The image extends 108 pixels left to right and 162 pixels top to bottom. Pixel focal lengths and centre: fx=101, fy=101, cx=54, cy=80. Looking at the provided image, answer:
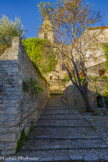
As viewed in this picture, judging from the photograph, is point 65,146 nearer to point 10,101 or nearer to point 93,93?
point 10,101

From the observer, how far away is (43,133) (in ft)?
15.4

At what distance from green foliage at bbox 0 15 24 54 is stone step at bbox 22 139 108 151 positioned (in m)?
7.83

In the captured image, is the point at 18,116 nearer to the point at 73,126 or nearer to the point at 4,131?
the point at 4,131

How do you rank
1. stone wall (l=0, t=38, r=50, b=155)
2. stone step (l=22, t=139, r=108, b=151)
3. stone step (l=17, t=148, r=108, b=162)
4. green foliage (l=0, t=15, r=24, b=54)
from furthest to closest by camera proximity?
green foliage (l=0, t=15, r=24, b=54)
stone step (l=22, t=139, r=108, b=151)
stone wall (l=0, t=38, r=50, b=155)
stone step (l=17, t=148, r=108, b=162)

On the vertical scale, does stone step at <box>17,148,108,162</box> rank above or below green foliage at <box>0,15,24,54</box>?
below

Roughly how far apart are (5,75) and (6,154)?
2482 mm

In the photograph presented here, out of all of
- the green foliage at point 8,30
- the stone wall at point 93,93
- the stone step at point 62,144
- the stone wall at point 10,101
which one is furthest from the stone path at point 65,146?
the green foliage at point 8,30

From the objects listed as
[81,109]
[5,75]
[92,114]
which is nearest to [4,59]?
[5,75]

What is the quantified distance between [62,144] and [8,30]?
9.84 meters

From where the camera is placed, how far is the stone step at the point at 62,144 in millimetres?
3521

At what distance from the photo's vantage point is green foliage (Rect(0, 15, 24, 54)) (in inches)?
346

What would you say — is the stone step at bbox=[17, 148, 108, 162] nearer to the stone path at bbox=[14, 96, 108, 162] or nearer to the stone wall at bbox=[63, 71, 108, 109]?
the stone path at bbox=[14, 96, 108, 162]

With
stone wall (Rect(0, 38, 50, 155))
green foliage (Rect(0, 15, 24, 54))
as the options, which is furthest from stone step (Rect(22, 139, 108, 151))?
green foliage (Rect(0, 15, 24, 54))

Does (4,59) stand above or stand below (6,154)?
above
